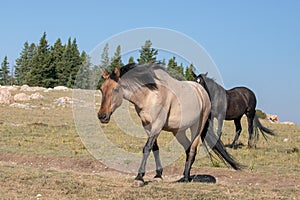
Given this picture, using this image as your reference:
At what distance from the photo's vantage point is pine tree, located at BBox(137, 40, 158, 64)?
7.65 meters

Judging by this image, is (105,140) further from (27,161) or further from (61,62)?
(61,62)

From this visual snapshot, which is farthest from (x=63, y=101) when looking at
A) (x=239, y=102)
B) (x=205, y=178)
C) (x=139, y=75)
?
(x=139, y=75)

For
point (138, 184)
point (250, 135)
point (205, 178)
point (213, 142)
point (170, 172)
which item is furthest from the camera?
point (250, 135)

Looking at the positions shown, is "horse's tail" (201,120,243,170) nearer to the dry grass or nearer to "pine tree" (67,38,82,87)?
the dry grass

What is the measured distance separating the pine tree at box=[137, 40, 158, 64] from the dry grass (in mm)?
2158

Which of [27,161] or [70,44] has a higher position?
[70,44]

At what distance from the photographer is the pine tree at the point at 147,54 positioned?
7.65m

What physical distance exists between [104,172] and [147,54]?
10.3 feet

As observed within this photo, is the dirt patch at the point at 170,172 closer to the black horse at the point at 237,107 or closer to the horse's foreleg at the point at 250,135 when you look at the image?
the black horse at the point at 237,107

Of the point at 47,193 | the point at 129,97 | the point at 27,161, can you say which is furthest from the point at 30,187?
the point at 27,161

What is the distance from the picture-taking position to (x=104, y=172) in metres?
9.76

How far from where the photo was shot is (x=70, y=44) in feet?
200

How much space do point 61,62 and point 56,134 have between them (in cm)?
4195

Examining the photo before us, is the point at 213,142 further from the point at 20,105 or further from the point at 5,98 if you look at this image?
the point at 5,98
